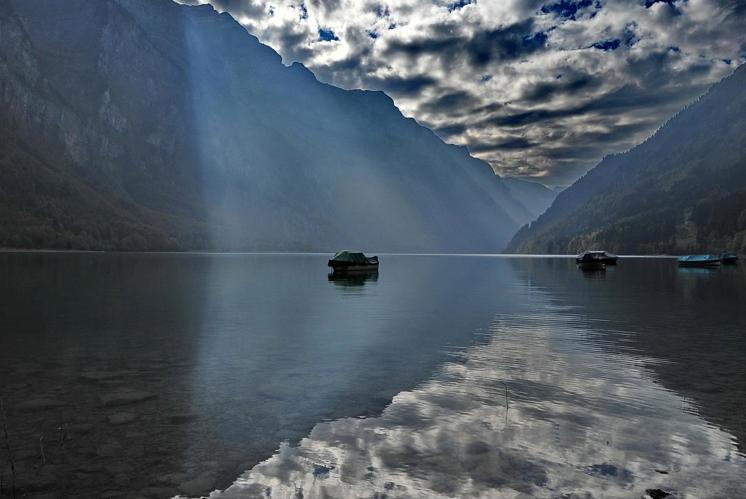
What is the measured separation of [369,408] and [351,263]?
8867cm

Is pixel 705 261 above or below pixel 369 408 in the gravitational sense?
above

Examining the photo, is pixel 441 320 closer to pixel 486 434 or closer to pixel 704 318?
pixel 704 318

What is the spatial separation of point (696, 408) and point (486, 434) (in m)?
7.43

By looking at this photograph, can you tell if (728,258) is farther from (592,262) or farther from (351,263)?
(351,263)

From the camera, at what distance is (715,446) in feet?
40.1

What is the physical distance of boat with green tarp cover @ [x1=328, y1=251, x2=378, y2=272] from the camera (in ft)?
338

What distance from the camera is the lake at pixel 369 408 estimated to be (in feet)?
33.9

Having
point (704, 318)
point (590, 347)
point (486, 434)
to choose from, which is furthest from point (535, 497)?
point (704, 318)

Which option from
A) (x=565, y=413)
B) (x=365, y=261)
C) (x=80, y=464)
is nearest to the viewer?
(x=80, y=464)

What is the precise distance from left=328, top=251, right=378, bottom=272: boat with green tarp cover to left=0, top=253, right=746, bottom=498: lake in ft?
227

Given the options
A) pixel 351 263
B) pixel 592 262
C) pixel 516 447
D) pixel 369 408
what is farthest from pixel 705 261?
pixel 516 447

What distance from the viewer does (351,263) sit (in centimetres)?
10388

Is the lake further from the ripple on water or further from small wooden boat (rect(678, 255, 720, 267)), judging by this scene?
small wooden boat (rect(678, 255, 720, 267))

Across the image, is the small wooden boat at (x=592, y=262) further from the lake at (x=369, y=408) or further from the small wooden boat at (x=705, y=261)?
the lake at (x=369, y=408)
